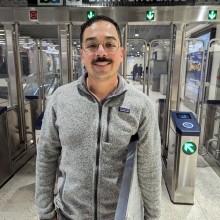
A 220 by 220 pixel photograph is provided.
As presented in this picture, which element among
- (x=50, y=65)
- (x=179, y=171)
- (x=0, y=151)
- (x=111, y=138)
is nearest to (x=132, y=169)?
(x=111, y=138)

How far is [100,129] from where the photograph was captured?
3.16 ft

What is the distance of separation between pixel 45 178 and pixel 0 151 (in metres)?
1.96

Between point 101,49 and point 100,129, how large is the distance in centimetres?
33

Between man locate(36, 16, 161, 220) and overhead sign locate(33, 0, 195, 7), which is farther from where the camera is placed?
overhead sign locate(33, 0, 195, 7)

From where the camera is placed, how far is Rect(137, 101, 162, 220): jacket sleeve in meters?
0.97

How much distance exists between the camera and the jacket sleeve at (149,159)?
973mm

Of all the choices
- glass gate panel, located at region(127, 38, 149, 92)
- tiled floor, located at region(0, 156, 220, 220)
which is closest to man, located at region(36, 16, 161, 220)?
tiled floor, located at region(0, 156, 220, 220)

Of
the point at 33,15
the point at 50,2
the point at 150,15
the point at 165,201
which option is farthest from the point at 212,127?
the point at 33,15

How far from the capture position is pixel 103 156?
38.2 inches

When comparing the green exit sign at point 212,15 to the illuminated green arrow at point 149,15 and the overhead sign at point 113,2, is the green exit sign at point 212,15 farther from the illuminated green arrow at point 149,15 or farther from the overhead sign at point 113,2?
the illuminated green arrow at point 149,15

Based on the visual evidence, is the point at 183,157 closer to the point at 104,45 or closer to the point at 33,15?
the point at 104,45

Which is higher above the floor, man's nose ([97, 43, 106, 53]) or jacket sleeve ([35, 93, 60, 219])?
man's nose ([97, 43, 106, 53])

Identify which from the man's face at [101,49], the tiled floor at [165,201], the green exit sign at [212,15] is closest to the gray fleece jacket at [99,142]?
Answer: the man's face at [101,49]

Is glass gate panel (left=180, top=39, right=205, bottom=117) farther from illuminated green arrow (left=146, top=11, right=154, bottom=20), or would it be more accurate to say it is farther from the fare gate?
the fare gate
